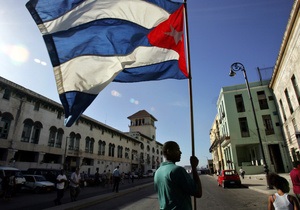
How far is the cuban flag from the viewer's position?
4180 mm

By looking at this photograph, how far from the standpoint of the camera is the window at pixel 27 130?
80.7 ft

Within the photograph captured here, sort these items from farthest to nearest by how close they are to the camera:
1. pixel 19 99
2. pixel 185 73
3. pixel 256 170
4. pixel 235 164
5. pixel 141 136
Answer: pixel 141 136
pixel 235 164
pixel 256 170
pixel 19 99
pixel 185 73

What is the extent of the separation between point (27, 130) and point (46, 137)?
10.3ft

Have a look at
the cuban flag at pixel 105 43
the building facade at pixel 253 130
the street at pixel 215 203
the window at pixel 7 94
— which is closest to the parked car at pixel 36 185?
the street at pixel 215 203

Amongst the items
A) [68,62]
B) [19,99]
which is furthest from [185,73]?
[19,99]

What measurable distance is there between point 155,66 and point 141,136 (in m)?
65.0

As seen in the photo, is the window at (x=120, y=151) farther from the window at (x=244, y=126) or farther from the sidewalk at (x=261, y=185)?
the sidewalk at (x=261, y=185)

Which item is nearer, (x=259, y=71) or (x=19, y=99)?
(x=19, y=99)

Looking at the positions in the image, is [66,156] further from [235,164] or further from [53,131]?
[235,164]

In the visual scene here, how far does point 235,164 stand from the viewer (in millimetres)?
31125

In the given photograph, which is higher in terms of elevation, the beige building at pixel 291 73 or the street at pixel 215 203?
the beige building at pixel 291 73

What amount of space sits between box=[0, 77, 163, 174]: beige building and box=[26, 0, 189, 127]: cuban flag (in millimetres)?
22250

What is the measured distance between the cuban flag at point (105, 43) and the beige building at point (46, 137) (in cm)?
2225

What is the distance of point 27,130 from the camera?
2511 cm
